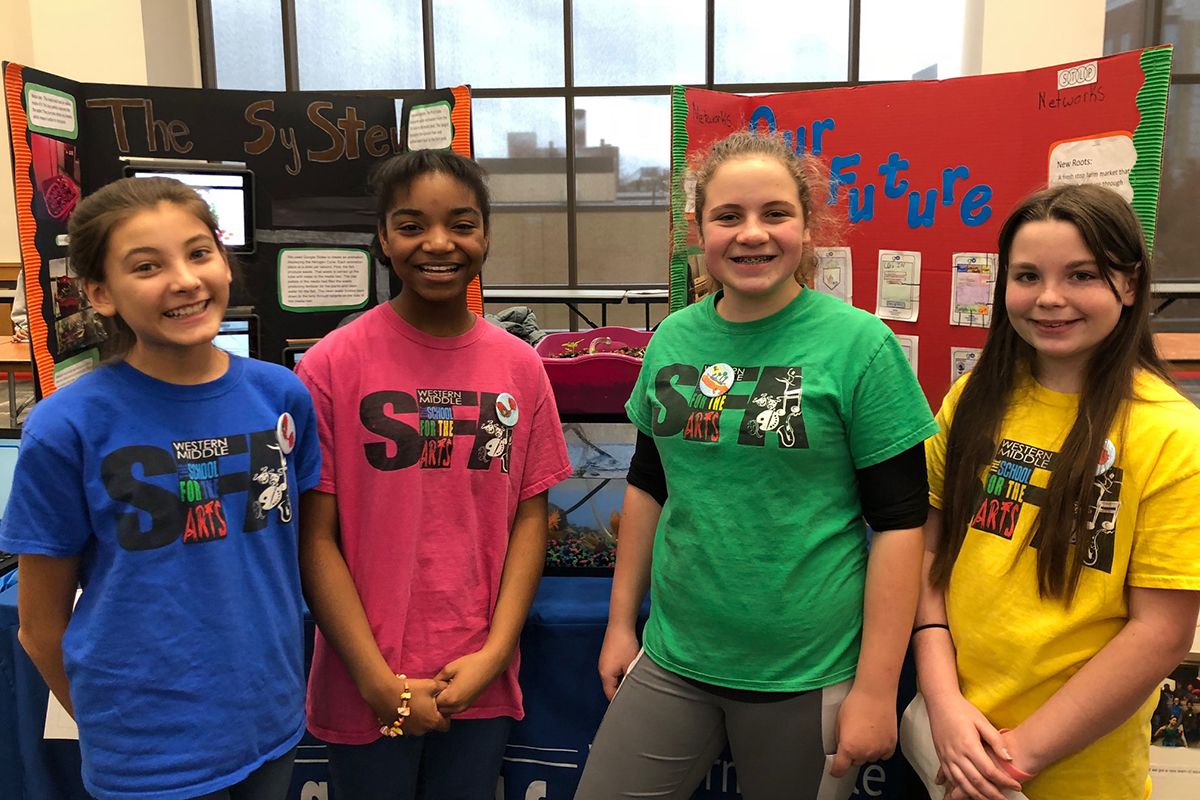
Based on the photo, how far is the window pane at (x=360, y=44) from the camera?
645 centimetres

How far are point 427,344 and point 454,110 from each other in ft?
2.44

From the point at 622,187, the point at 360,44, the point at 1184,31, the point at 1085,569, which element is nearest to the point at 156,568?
the point at 1085,569

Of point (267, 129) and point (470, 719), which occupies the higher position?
point (267, 129)

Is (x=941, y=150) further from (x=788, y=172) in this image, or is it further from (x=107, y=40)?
(x=107, y=40)

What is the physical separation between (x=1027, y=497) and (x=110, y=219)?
122 cm

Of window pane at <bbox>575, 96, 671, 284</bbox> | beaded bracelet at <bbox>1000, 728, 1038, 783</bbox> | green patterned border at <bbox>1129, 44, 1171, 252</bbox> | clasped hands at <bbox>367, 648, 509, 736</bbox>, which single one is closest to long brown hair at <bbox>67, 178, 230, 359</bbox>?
clasped hands at <bbox>367, 648, 509, 736</bbox>

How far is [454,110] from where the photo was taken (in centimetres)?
173

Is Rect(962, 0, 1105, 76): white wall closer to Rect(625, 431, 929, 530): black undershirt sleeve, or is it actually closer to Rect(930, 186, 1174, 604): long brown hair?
Rect(930, 186, 1174, 604): long brown hair

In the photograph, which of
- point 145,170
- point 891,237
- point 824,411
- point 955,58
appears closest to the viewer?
point 824,411

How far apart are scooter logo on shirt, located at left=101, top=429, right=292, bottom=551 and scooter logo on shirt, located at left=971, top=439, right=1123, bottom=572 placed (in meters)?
0.97

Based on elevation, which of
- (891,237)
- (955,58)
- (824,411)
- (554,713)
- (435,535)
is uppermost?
(955,58)

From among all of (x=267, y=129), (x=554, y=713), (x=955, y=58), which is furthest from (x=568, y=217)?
(x=554, y=713)

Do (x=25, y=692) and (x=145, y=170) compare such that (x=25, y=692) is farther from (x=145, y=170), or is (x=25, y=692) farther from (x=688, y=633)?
(x=688, y=633)

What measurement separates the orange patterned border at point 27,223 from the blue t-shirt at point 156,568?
0.68 meters
